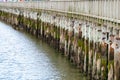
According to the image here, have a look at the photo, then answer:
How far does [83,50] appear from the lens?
34469 mm

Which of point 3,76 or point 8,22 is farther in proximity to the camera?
point 8,22

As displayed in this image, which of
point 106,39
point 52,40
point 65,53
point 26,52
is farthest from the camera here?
point 52,40

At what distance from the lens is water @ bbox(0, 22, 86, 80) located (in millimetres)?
32844

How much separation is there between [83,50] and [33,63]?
241 inches

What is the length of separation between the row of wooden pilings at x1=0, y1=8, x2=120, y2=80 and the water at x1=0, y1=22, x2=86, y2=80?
683mm

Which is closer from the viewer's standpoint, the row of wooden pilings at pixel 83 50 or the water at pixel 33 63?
the row of wooden pilings at pixel 83 50

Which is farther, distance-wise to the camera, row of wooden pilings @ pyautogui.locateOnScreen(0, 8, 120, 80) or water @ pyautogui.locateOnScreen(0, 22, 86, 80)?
water @ pyautogui.locateOnScreen(0, 22, 86, 80)

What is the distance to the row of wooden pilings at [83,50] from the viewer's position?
27.3 metres

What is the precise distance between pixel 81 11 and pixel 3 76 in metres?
9.22

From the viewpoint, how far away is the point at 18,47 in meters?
52.1

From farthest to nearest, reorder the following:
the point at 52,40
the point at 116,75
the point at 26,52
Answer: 1. the point at 52,40
2. the point at 26,52
3. the point at 116,75

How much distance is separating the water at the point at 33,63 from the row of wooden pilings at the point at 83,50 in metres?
0.68

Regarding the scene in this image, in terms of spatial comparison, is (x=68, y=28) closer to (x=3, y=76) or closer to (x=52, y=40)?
(x=52, y=40)

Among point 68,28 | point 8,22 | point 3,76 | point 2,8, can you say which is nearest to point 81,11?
point 68,28
